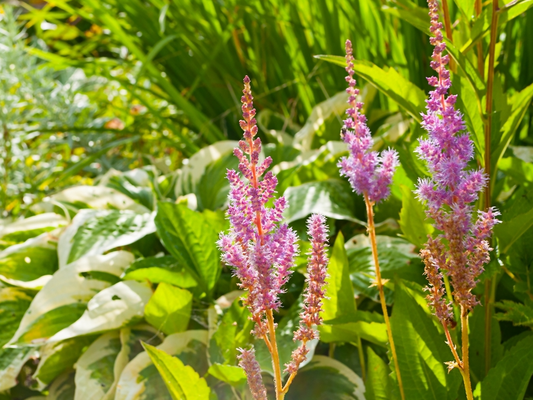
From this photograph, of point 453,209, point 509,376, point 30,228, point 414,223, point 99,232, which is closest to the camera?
point 453,209

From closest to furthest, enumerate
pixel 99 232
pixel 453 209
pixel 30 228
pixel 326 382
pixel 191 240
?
pixel 453 209 < pixel 326 382 < pixel 191 240 < pixel 99 232 < pixel 30 228

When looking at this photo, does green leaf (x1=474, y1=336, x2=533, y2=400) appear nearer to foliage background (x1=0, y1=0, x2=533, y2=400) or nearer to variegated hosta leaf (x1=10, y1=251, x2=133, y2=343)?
foliage background (x1=0, y1=0, x2=533, y2=400)

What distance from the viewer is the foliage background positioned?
25.6 inches

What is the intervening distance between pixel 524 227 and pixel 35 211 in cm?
115

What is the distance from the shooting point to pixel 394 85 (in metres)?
0.63

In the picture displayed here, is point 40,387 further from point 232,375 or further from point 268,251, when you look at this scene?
point 268,251

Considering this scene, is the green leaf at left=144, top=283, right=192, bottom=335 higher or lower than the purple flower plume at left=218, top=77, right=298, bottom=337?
lower

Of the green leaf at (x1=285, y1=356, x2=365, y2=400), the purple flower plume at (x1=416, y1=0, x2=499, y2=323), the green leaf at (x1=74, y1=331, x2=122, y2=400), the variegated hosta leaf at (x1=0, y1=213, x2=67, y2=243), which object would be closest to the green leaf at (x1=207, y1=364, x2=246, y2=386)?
the green leaf at (x1=285, y1=356, x2=365, y2=400)

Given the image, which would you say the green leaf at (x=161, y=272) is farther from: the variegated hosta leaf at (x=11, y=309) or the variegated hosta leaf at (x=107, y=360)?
the variegated hosta leaf at (x=11, y=309)

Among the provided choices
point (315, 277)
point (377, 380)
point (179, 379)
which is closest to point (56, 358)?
point (179, 379)

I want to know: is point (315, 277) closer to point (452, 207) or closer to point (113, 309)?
point (452, 207)

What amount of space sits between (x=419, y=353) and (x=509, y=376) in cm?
9

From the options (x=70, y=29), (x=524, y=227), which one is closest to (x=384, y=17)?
(x=524, y=227)

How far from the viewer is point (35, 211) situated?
55.4 inches
